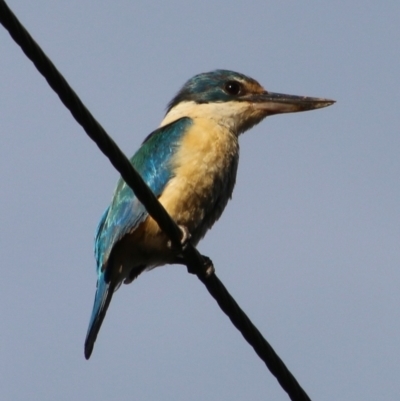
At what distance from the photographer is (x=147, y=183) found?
20.6ft

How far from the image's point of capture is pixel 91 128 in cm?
383

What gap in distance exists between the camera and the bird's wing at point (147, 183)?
243 inches

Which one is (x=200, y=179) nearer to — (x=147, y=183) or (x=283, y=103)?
(x=147, y=183)

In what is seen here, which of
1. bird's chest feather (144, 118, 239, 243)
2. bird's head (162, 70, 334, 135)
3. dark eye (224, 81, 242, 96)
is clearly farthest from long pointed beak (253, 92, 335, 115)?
bird's chest feather (144, 118, 239, 243)

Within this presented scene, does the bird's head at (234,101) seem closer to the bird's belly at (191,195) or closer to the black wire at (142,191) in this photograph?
A: the bird's belly at (191,195)

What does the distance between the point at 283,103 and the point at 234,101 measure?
15.5 inches

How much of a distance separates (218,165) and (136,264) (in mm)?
839

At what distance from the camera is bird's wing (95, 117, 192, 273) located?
6.16 metres

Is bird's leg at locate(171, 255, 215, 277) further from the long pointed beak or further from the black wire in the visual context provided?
the long pointed beak

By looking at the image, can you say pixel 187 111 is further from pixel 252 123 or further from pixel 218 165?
pixel 218 165

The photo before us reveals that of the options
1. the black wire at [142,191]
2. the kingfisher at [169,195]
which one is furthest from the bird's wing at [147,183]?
the black wire at [142,191]

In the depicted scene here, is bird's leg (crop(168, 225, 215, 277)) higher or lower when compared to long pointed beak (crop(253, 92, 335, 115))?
lower

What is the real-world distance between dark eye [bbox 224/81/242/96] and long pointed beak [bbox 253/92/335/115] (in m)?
0.12

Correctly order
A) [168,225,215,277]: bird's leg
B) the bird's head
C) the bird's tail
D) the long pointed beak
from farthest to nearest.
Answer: the long pointed beak → the bird's head → the bird's tail → [168,225,215,277]: bird's leg
